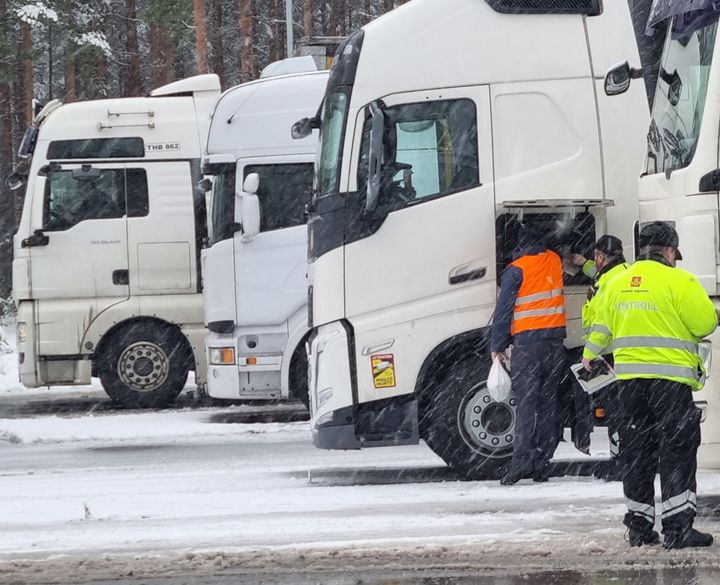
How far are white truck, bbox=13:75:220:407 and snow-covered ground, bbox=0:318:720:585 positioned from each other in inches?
96.7

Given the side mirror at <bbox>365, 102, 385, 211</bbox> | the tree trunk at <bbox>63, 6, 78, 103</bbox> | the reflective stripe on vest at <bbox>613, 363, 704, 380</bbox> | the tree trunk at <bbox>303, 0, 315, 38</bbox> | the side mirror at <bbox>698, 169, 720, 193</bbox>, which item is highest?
the tree trunk at <bbox>303, 0, 315, 38</bbox>

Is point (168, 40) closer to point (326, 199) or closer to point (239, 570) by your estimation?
point (326, 199)

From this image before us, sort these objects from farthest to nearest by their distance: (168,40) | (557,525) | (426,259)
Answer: (168,40)
(426,259)
(557,525)

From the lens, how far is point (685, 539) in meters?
6.75

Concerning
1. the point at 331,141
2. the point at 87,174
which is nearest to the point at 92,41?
the point at 87,174

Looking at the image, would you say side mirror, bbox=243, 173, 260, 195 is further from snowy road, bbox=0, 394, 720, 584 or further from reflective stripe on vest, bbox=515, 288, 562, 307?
reflective stripe on vest, bbox=515, 288, 562, 307

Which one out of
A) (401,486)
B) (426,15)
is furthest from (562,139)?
(401,486)

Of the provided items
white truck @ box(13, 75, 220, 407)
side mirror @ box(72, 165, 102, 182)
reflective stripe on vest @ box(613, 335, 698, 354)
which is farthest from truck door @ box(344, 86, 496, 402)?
side mirror @ box(72, 165, 102, 182)

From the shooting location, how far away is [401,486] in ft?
31.0

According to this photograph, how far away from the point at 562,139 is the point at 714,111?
182cm

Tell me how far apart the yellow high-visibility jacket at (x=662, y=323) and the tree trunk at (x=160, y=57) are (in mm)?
29794

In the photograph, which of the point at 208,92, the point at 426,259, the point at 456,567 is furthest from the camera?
the point at 208,92

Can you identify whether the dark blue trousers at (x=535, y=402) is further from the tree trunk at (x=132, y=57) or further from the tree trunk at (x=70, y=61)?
the tree trunk at (x=132, y=57)

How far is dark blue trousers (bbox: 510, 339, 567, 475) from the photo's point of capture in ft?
29.5
